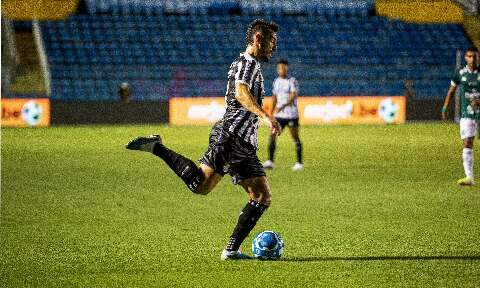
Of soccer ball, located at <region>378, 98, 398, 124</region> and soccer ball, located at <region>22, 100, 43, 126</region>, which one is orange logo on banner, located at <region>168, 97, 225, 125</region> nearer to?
soccer ball, located at <region>22, 100, 43, 126</region>

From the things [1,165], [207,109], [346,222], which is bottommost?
[207,109]

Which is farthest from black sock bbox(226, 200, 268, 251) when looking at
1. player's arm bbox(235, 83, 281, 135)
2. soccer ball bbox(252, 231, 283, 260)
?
player's arm bbox(235, 83, 281, 135)

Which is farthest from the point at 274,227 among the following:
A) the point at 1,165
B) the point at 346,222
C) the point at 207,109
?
the point at 207,109

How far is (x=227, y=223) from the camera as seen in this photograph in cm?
1126

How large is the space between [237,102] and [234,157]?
19.1 inches

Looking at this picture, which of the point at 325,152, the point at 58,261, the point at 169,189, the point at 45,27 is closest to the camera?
the point at 58,261

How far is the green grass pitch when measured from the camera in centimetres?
805

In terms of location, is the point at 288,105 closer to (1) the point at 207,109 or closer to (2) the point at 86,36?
(1) the point at 207,109

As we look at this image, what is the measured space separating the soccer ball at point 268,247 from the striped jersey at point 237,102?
2.65ft

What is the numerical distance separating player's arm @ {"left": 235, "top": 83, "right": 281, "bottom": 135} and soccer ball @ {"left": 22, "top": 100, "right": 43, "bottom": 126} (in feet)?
82.3

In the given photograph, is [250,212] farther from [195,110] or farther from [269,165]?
[195,110]

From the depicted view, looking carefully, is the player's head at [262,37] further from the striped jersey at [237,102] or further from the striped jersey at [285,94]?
the striped jersey at [285,94]

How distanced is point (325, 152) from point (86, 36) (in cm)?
2020

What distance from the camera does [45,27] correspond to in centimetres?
4006
